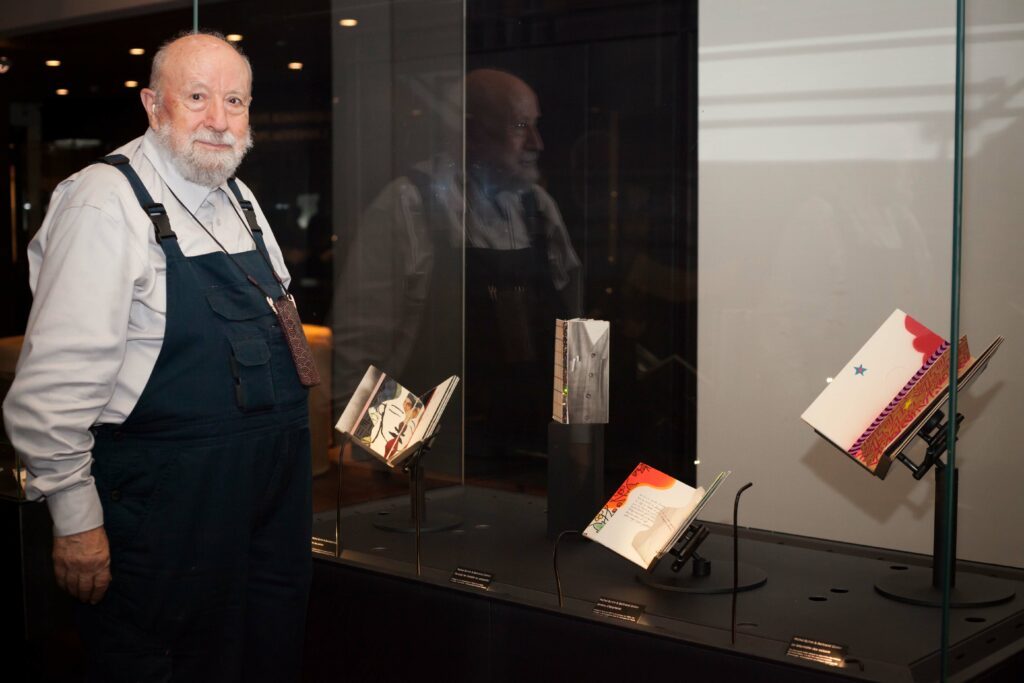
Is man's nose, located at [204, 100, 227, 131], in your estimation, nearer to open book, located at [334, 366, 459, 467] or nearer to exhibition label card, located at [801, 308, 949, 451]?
open book, located at [334, 366, 459, 467]

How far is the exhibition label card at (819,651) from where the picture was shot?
73.7 inches

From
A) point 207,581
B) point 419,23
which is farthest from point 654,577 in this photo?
point 419,23

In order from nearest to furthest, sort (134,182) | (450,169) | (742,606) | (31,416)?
(31,416) → (134,182) → (742,606) → (450,169)

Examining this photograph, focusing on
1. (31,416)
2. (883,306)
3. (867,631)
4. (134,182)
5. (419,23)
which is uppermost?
(419,23)

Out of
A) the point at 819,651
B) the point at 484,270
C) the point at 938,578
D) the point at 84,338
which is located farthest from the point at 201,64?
the point at 938,578

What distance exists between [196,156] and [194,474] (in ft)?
1.82

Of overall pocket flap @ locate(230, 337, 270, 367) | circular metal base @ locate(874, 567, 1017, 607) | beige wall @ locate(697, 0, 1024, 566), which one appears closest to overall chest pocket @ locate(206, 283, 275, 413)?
overall pocket flap @ locate(230, 337, 270, 367)

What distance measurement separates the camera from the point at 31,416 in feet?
5.68

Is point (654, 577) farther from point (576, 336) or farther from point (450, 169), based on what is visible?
point (450, 169)

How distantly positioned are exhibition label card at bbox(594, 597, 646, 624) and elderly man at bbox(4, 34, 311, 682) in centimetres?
60

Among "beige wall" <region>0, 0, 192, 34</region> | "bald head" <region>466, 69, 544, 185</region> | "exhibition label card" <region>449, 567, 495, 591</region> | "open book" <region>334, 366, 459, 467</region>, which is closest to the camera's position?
"exhibition label card" <region>449, 567, 495, 591</region>

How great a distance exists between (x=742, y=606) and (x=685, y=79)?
108 centimetres

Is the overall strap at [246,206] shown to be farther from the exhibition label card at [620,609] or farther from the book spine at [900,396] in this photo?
the book spine at [900,396]

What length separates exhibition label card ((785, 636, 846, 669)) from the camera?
6.14ft
